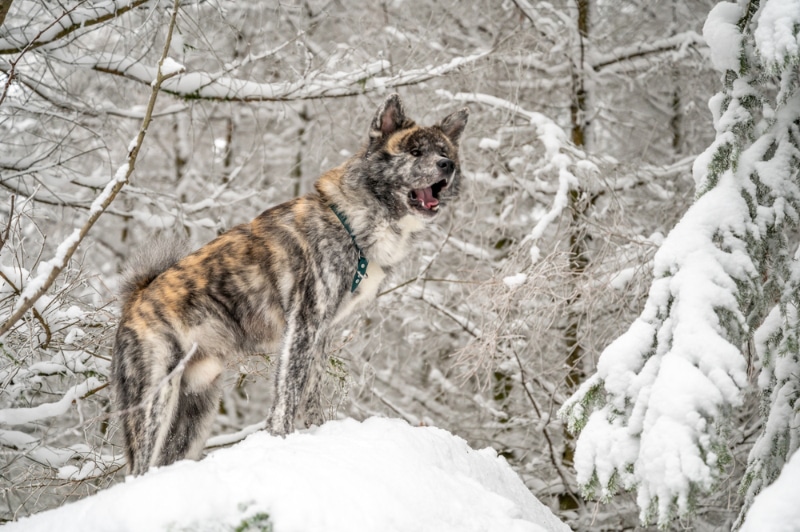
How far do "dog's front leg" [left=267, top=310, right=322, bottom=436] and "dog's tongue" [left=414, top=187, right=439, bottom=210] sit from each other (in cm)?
114

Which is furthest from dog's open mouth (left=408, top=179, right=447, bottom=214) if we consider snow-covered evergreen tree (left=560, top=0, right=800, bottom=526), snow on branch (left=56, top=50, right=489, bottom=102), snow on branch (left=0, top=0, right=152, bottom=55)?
snow on branch (left=0, top=0, right=152, bottom=55)

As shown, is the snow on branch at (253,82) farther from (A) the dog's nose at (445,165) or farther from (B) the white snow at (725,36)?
(B) the white snow at (725,36)

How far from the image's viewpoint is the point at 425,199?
455 cm

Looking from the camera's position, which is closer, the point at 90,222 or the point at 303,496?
the point at 303,496

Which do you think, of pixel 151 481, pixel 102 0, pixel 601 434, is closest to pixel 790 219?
pixel 601 434

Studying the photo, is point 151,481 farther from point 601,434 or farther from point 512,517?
point 601,434

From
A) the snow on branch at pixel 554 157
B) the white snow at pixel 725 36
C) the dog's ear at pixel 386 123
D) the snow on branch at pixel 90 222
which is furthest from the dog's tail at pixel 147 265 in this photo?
the white snow at pixel 725 36

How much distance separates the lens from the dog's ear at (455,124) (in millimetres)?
5113

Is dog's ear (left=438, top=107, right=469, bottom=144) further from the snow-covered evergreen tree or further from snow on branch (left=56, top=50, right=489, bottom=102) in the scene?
the snow-covered evergreen tree

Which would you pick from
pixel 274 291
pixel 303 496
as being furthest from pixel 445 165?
pixel 303 496

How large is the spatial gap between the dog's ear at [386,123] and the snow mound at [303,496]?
2.43 meters

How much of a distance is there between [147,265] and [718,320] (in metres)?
3.43

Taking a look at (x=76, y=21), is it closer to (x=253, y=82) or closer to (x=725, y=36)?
(x=253, y=82)

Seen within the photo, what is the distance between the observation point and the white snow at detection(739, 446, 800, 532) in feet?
7.04
